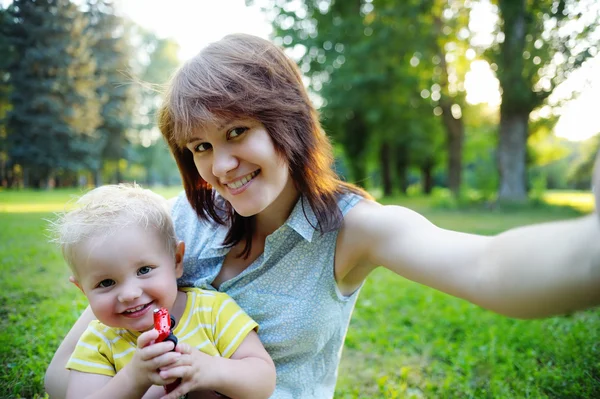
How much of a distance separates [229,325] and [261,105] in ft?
A: 2.32

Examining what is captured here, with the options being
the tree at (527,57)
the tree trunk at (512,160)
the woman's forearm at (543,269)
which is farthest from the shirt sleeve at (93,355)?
the tree trunk at (512,160)

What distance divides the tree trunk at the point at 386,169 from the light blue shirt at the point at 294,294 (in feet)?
52.0

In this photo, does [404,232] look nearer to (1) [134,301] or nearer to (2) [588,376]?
(1) [134,301]

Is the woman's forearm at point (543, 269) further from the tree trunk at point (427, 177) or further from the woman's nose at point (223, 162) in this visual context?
the tree trunk at point (427, 177)

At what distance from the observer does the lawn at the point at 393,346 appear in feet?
5.82

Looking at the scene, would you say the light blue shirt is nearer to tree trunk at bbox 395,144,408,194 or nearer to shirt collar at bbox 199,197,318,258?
shirt collar at bbox 199,197,318,258

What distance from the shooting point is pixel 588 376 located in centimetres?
173

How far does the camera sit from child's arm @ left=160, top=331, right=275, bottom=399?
1107 millimetres

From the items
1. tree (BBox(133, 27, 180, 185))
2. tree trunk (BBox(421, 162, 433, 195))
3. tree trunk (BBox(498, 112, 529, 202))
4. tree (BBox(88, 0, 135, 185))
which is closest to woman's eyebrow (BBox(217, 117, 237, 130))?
tree (BBox(133, 27, 180, 185))

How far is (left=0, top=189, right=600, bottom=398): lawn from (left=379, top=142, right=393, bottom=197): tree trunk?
14604mm

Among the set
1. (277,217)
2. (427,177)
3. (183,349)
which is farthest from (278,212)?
(427,177)

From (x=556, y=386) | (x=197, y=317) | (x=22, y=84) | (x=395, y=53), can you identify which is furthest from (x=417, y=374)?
(x=395, y=53)

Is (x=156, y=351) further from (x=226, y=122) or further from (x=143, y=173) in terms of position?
(x=143, y=173)

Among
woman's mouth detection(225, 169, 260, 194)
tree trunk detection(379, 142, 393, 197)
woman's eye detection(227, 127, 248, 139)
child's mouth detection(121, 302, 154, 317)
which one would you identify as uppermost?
woman's eye detection(227, 127, 248, 139)
